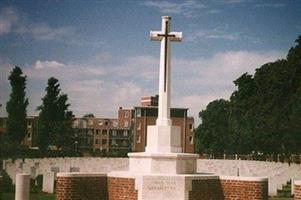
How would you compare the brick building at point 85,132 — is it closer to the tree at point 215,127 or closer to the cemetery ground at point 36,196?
the tree at point 215,127

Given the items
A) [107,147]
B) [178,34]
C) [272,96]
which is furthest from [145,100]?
[178,34]

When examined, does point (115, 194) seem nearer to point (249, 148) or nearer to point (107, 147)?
point (249, 148)

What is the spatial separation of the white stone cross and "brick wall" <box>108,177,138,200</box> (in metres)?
1.75

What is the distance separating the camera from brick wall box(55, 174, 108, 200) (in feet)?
34.7

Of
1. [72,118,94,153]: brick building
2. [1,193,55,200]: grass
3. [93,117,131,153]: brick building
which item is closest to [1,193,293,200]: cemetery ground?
[1,193,55,200]: grass

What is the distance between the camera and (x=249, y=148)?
41.7m

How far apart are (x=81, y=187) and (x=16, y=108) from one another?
3634 centimetres

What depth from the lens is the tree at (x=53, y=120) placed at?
161 feet

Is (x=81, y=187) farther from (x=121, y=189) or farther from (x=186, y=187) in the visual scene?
(x=186, y=187)

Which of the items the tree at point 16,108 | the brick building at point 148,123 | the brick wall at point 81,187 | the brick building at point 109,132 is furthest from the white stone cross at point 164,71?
the brick building at point 109,132

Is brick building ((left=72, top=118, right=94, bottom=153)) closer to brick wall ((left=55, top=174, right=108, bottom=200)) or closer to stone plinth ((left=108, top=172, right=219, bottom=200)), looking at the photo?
brick wall ((left=55, top=174, right=108, bottom=200))

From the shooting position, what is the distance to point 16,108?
1780 inches

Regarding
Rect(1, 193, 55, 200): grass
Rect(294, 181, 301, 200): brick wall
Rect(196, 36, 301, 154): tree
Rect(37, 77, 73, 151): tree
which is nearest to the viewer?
Rect(294, 181, 301, 200): brick wall

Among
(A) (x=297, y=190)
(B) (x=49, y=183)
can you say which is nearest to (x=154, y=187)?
(A) (x=297, y=190)
